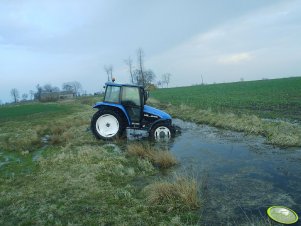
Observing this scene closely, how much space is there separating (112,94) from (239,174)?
21.5 ft

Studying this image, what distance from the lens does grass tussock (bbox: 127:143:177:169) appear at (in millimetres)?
8125

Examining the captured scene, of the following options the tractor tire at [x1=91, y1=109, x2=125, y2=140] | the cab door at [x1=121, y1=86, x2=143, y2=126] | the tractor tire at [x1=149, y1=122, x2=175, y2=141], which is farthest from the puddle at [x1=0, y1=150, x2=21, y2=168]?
the tractor tire at [x1=149, y1=122, x2=175, y2=141]

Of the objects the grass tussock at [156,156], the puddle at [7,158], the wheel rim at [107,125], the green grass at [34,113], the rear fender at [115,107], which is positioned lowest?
the green grass at [34,113]

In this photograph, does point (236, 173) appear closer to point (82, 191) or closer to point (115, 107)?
point (82, 191)

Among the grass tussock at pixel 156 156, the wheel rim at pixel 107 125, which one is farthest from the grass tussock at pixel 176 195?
the wheel rim at pixel 107 125

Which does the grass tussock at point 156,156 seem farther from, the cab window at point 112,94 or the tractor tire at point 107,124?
the cab window at point 112,94

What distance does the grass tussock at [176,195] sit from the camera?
547 cm

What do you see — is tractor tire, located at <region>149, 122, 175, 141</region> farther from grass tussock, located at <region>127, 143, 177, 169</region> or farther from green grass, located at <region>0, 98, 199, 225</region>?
grass tussock, located at <region>127, 143, 177, 169</region>

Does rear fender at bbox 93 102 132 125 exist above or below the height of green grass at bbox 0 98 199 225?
above

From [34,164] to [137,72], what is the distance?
59480 mm

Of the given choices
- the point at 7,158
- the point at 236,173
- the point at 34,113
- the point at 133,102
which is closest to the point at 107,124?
the point at 133,102

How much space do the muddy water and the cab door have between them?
1.78 meters

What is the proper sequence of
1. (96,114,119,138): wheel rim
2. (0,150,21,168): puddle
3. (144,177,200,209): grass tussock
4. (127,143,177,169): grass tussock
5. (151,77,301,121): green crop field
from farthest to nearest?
(151,77,301,121): green crop field
(96,114,119,138): wheel rim
(0,150,21,168): puddle
(127,143,177,169): grass tussock
(144,177,200,209): grass tussock

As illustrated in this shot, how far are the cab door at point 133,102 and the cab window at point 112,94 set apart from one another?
0.26 m
